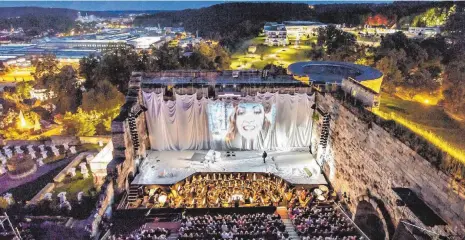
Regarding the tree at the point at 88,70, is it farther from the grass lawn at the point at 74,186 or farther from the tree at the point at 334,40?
the tree at the point at 334,40

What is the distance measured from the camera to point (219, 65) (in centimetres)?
5175

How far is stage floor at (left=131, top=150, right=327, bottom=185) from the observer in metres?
21.8

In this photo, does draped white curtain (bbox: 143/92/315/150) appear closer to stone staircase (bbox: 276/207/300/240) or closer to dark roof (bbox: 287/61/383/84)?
dark roof (bbox: 287/61/383/84)

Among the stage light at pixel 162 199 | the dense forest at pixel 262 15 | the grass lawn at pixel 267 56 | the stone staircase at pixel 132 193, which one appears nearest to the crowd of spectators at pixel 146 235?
the stage light at pixel 162 199

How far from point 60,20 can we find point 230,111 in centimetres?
18260

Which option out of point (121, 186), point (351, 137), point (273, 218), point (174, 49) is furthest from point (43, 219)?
point (174, 49)

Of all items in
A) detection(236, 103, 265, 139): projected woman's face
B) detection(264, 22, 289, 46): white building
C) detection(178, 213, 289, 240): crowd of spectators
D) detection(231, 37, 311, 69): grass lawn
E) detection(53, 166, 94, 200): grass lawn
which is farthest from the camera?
detection(264, 22, 289, 46): white building

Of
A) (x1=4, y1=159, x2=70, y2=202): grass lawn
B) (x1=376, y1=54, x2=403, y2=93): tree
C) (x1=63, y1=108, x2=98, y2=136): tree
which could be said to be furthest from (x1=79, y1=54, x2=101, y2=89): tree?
(x1=376, y1=54, x2=403, y2=93): tree

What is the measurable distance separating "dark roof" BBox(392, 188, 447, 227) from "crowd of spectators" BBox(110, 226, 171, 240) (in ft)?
36.3

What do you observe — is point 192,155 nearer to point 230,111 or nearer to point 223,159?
point 223,159

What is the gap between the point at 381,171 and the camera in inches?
636

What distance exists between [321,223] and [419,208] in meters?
5.14

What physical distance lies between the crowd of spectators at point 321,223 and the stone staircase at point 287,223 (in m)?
0.23

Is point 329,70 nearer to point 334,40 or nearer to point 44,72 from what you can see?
point 334,40
